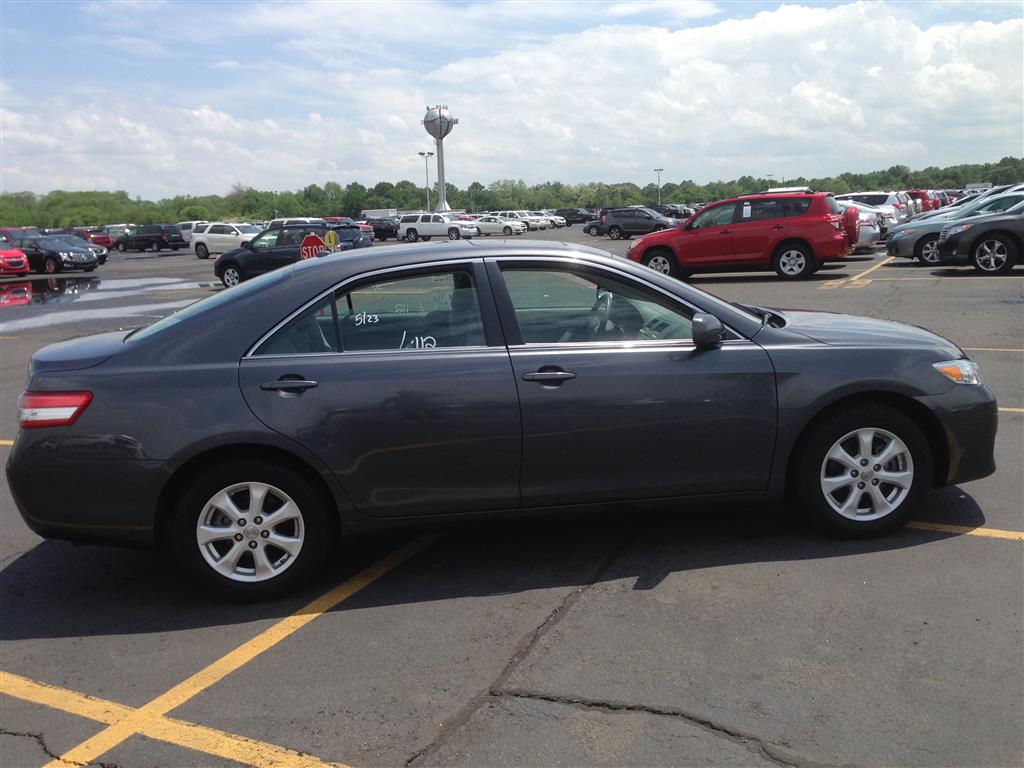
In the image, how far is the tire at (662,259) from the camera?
20.6m

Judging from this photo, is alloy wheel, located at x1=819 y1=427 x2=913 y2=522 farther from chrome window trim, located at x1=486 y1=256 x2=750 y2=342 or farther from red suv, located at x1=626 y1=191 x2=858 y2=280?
red suv, located at x1=626 y1=191 x2=858 y2=280

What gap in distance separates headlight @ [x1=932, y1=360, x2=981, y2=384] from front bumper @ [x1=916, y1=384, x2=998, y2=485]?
0.11 ft

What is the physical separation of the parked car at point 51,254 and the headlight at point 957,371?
38348 millimetres

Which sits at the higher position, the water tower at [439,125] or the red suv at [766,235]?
the water tower at [439,125]

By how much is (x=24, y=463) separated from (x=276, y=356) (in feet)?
4.04

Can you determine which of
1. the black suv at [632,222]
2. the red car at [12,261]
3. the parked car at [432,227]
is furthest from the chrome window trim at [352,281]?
the parked car at [432,227]

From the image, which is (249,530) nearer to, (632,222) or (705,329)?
(705,329)

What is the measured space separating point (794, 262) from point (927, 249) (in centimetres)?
360

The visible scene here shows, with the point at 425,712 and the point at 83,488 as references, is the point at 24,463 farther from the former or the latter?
the point at 425,712

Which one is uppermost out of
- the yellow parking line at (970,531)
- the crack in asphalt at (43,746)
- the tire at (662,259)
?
the tire at (662,259)

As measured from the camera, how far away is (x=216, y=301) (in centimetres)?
466

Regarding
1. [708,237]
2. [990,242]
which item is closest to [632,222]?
[708,237]

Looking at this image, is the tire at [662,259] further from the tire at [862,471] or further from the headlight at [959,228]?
the tire at [862,471]

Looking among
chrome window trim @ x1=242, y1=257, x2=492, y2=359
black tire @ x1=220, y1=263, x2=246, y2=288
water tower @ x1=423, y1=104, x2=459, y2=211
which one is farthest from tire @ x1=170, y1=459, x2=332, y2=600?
water tower @ x1=423, y1=104, x2=459, y2=211
